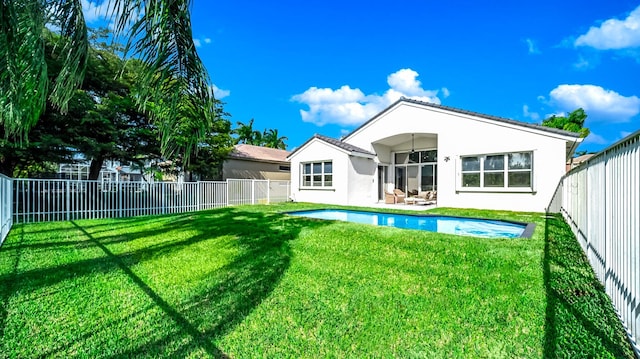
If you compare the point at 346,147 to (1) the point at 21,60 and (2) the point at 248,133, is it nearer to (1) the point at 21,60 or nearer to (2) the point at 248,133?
(1) the point at 21,60

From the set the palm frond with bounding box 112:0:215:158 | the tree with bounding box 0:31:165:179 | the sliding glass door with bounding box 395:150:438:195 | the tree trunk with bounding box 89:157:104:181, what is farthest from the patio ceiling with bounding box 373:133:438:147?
the tree trunk with bounding box 89:157:104:181

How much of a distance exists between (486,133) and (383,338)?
1488 cm

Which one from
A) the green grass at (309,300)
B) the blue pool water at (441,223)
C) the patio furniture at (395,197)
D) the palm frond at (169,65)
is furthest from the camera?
the patio furniture at (395,197)

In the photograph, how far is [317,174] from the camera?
2041 cm

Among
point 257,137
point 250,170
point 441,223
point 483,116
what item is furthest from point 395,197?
point 257,137

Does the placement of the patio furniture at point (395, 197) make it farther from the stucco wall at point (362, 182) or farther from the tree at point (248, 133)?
the tree at point (248, 133)

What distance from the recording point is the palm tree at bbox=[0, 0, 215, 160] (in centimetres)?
374

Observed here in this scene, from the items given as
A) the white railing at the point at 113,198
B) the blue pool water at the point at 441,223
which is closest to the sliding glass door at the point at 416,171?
the blue pool water at the point at 441,223

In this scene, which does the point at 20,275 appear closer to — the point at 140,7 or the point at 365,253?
the point at 140,7

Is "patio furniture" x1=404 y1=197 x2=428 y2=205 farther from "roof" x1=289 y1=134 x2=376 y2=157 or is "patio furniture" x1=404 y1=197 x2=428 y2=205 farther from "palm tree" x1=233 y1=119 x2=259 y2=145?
"palm tree" x1=233 y1=119 x2=259 y2=145

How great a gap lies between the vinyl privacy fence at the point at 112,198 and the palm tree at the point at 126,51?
7.14m

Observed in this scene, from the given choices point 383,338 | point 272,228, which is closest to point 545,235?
point 383,338

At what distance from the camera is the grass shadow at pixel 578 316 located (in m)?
2.71

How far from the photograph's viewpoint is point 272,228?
29.9ft
